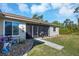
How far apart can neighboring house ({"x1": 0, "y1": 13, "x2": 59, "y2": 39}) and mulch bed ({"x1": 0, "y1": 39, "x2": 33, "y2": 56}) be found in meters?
0.16

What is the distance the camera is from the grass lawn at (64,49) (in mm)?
7574

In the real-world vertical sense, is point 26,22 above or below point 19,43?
above

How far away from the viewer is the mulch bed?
24.9ft

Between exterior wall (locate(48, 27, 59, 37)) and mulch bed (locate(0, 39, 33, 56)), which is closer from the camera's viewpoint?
mulch bed (locate(0, 39, 33, 56))

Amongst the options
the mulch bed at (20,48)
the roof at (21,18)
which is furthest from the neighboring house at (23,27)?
the mulch bed at (20,48)

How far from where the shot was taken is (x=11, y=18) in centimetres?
757

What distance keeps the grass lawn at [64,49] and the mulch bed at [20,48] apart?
134mm

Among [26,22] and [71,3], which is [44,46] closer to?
[26,22]

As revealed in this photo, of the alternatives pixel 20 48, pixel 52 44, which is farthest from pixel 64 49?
pixel 20 48

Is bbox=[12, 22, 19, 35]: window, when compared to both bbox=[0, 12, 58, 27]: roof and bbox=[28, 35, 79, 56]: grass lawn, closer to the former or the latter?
bbox=[0, 12, 58, 27]: roof

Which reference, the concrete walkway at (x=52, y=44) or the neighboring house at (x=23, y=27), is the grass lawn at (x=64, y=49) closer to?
the concrete walkway at (x=52, y=44)

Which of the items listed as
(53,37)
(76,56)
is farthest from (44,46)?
(76,56)

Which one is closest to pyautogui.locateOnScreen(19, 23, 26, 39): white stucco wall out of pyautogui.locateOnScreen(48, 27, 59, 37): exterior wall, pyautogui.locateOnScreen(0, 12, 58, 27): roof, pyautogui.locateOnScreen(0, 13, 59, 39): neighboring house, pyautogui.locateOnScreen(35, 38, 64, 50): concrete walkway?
pyautogui.locateOnScreen(0, 13, 59, 39): neighboring house

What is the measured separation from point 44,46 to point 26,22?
693 mm
